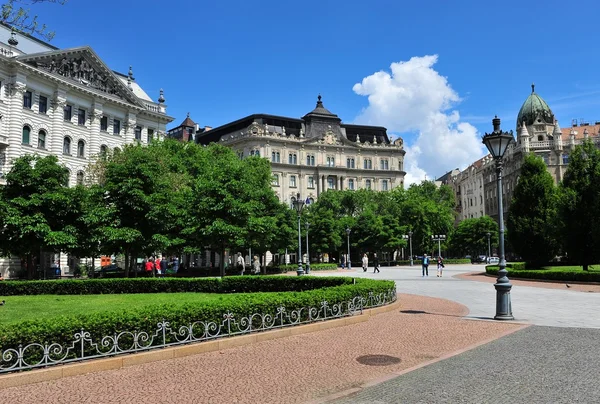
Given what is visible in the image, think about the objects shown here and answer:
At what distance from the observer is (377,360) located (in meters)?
8.63

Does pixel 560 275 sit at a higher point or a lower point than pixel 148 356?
higher

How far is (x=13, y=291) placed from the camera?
23422 millimetres

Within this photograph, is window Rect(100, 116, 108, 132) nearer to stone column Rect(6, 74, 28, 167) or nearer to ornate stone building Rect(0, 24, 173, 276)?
ornate stone building Rect(0, 24, 173, 276)

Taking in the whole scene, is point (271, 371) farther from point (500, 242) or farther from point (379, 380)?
point (500, 242)

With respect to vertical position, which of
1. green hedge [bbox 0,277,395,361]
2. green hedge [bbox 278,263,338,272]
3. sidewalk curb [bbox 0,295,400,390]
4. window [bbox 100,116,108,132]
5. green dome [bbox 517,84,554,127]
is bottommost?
green hedge [bbox 278,263,338,272]

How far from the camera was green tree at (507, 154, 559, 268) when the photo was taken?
114 ft

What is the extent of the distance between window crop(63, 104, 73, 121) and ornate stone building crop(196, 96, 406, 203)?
40212mm

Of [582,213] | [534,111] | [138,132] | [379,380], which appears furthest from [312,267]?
[534,111]

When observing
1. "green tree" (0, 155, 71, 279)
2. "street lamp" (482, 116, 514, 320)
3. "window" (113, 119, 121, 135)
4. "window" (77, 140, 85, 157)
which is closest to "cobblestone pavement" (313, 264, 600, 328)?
"street lamp" (482, 116, 514, 320)

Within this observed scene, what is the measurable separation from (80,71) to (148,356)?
165ft

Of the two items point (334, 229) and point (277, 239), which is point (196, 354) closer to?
point (277, 239)

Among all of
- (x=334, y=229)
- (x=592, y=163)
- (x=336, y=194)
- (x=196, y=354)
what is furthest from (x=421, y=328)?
(x=336, y=194)

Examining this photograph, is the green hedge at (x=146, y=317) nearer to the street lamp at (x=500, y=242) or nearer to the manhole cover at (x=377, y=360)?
the manhole cover at (x=377, y=360)

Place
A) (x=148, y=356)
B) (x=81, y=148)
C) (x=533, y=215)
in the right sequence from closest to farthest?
(x=148, y=356), (x=533, y=215), (x=81, y=148)
